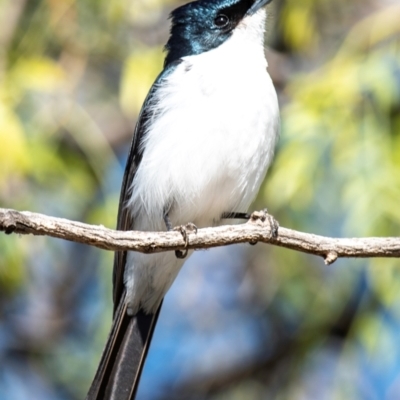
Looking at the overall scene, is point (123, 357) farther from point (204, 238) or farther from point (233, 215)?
point (204, 238)

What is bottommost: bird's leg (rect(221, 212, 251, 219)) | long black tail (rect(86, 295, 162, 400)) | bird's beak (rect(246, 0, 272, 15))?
long black tail (rect(86, 295, 162, 400))

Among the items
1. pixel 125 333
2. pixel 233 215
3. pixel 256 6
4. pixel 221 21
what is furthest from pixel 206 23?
pixel 125 333

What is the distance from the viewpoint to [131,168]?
4.39 metres

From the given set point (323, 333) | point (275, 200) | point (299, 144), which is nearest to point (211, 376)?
point (323, 333)

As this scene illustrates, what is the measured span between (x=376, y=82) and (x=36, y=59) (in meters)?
1.72

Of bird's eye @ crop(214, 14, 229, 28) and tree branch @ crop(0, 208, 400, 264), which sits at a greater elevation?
bird's eye @ crop(214, 14, 229, 28)

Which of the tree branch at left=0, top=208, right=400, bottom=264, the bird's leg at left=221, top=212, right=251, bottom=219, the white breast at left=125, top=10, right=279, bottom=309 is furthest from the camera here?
the bird's leg at left=221, top=212, right=251, bottom=219

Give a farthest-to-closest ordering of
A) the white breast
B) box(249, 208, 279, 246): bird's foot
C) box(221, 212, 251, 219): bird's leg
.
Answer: box(221, 212, 251, 219): bird's leg
the white breast
box(249, 208, 279, 246): bird's foot

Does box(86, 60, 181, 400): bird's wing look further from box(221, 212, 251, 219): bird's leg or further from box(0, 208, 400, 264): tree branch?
box(0, 208, 400, 264): tree branch

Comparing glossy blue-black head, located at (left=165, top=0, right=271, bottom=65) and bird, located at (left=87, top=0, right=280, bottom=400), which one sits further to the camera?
glossy blue-black head, located at (left=165, top=0, right=271, bottom=65)

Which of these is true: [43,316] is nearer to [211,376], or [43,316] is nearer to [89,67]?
[211,376]

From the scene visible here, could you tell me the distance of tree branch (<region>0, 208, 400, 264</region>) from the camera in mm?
3188

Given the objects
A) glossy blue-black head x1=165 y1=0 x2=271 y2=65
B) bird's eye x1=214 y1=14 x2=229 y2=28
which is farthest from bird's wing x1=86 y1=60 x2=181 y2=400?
bird's eye x1=214 y1=14 x2=229 y2=28

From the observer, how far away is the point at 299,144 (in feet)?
14.8
